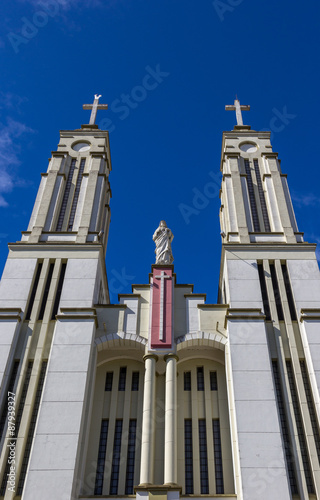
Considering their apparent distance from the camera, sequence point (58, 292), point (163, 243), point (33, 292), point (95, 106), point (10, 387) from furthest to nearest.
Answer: point (95, 106) → point (163, 243) → point (58, 292) → point (33, 292) → point (10, 387)

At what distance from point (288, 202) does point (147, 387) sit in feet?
54.3

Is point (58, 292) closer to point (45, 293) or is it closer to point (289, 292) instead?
point (45, 293)

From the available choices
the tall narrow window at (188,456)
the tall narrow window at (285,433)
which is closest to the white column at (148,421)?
the tall narrow window at (188,456)

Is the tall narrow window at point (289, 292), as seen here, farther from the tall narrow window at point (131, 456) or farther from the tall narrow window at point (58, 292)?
the tall narrow window at point (58, 292)

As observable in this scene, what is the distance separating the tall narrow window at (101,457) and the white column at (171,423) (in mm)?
3261

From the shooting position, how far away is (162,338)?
24641mm

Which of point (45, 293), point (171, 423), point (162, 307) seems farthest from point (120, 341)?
point (45, 293)

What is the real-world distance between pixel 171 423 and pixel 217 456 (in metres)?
2.89

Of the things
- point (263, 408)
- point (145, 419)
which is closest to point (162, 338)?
point (145, 419)

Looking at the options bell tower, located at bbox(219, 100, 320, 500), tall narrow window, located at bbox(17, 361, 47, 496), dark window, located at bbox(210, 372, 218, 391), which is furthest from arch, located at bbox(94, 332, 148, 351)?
bell tower, located at bbox(219, 100, 320, 500)

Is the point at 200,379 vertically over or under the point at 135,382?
over

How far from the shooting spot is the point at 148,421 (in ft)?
72.0

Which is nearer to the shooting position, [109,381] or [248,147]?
[109,381]

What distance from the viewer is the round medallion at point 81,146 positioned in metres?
37.6
